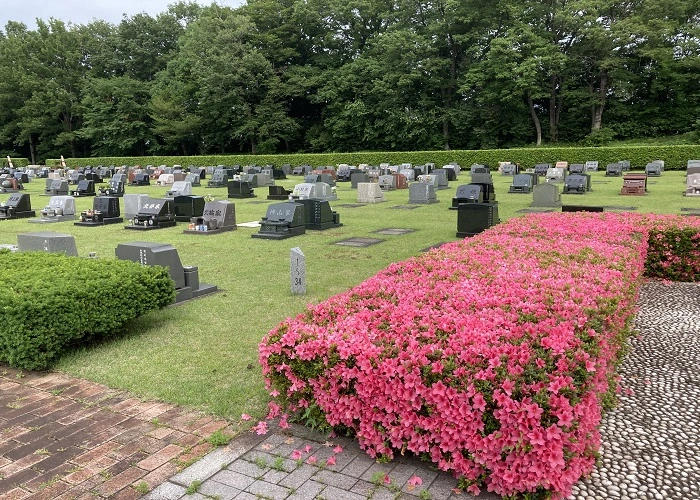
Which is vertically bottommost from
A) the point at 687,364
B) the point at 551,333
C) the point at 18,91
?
the point at 687,364

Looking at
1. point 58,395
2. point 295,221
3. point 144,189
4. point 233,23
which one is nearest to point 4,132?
point 233,23

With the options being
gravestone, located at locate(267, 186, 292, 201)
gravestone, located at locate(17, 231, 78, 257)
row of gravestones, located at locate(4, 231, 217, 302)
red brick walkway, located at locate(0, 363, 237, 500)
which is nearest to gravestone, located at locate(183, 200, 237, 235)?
row of gravestones, located at locate(4, 231, 217, 302)

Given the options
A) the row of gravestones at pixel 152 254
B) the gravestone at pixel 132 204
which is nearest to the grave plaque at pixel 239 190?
the gravestone at pixel 132 204

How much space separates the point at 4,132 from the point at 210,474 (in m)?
82.0

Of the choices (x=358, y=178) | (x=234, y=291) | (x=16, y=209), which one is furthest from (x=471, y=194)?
(x=16, y=209)

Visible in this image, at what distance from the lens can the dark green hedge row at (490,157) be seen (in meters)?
35.5

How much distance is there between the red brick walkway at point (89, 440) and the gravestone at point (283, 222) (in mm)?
9588

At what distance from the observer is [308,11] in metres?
58.1

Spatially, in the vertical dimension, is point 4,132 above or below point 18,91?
below

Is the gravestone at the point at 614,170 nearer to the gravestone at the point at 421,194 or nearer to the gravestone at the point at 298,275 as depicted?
the gravestone at the point at 421,194

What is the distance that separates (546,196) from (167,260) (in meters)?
15.4

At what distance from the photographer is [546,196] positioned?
1942 cm

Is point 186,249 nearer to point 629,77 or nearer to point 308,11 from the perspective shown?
point 629,77

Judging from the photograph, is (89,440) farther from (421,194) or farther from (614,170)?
(614,170)
